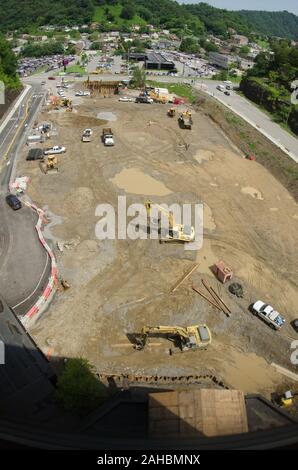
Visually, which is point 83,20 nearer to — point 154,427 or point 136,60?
point 136,60

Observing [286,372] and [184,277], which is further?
[184,277]

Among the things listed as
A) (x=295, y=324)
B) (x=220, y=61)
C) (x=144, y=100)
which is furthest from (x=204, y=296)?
(x=220, y=61)

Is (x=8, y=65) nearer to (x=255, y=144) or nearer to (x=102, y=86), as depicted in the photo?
(x=102, y=86)

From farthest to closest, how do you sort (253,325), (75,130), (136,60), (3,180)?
(136,60)
(75,130)
(3,180)
(253,325)

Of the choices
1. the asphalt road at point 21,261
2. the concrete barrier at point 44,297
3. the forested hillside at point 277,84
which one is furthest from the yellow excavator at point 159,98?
the concrete barrier at point 44,297

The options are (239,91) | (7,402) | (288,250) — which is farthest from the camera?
(239,91)
